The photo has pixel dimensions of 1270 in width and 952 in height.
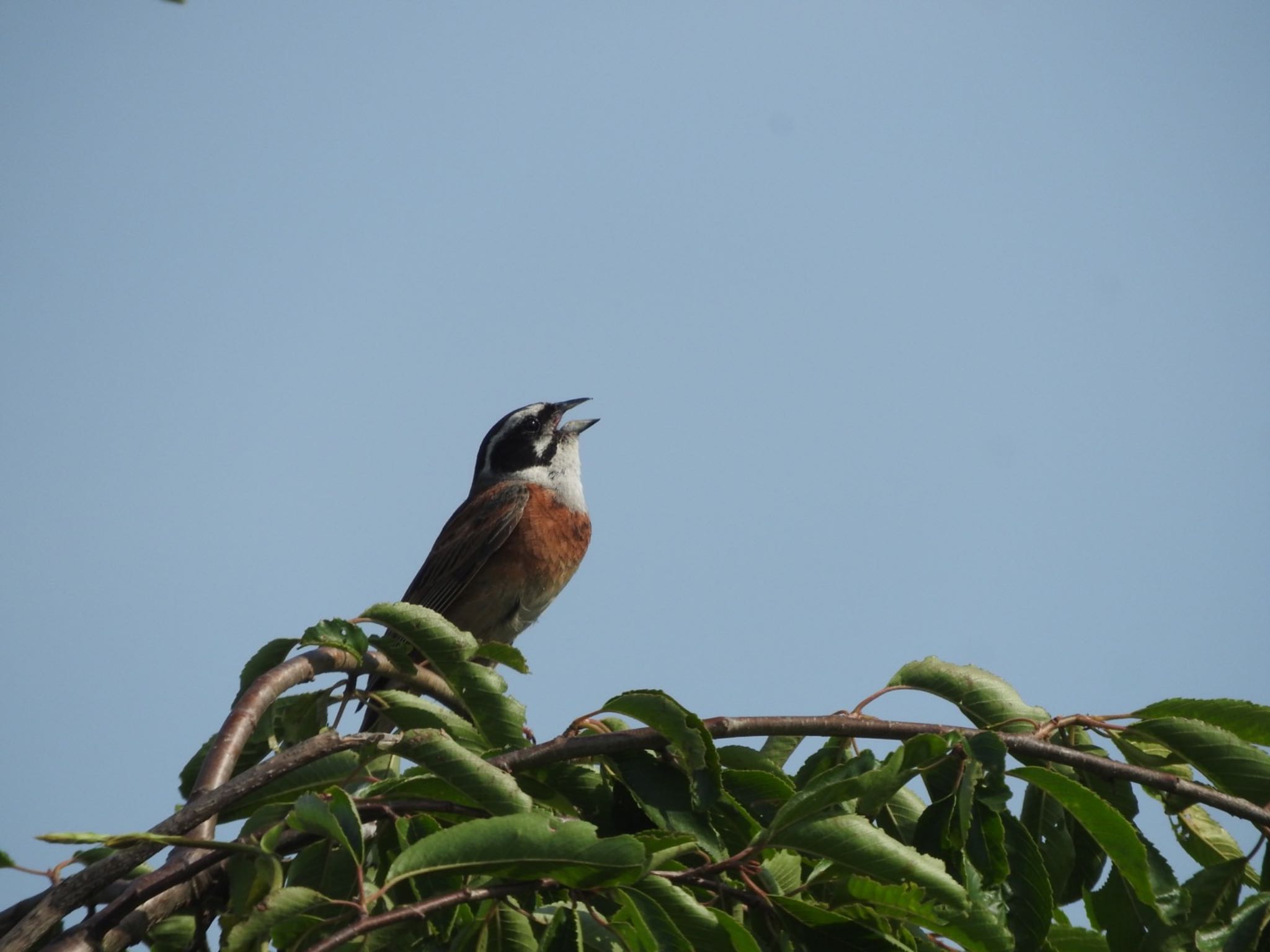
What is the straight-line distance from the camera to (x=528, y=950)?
2.53m

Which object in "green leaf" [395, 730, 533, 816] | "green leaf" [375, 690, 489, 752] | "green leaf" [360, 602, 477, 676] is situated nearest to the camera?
"green leaf" [395, 730, 533, 816]

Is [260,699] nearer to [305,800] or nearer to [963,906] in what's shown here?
[305,800]

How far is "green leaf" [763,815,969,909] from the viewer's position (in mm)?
2525

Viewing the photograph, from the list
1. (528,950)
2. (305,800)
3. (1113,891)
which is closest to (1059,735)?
(1113,891)

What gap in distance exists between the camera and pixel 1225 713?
318cm

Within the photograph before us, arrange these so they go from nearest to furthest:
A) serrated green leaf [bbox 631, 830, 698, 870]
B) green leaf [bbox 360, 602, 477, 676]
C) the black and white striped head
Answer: serrated green leaf [bbox 631, 830, 698, 870] → green leaf [bbox 360, 602, 477, 676] → the black and white striped head

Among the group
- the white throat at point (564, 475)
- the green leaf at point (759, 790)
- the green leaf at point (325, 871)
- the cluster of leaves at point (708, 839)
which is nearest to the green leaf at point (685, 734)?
the cluster of leaves at point (708, 839)

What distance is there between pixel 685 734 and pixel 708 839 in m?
0.25

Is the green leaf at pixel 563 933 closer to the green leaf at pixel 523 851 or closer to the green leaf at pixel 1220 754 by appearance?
the green leaf at pixel 523 851

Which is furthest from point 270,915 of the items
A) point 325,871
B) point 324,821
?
point 325,871

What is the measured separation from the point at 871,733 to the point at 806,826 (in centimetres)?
54

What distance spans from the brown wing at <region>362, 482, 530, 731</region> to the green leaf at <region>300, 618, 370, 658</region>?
5.13 meters

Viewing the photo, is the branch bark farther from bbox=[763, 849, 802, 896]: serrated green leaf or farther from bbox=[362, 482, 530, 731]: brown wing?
bbox=[362, 482, 530, 731]: brown wing

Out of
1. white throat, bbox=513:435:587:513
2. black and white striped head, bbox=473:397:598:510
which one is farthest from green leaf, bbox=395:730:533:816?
black and white striped head, bbox=473:397:598:510
